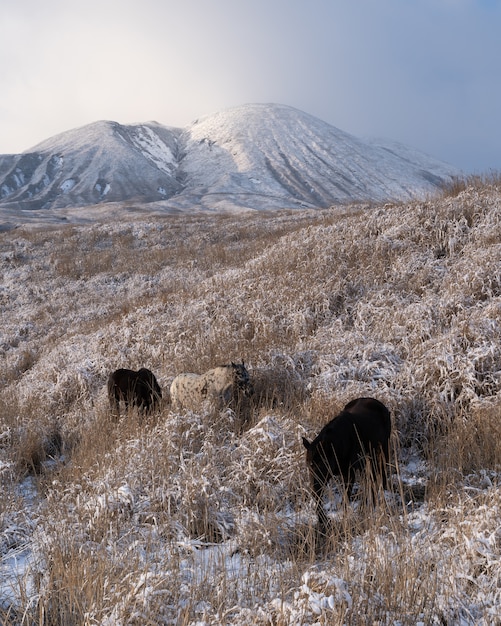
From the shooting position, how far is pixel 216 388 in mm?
6840

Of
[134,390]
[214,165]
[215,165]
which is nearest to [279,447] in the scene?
[134,390]

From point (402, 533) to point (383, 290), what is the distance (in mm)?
6561

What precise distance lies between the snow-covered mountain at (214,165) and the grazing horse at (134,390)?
279 feet

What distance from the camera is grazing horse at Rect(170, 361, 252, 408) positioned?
6.67m

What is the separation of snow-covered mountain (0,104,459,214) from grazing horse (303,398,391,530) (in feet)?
288

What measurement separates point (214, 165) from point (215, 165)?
439 mm

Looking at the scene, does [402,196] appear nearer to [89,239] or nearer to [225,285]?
[225,285]

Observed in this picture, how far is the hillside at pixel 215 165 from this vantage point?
12375cm

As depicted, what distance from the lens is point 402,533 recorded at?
3391mm

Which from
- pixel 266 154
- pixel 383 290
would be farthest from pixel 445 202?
pixel 266 154

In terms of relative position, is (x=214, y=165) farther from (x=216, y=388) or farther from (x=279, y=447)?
(x=279, y=447)

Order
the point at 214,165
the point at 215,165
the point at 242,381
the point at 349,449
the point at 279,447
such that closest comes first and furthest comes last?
the point at 349,449 → the point at 279,447 → the point at 242,381 → the point at 215,165 → the point at 214,165

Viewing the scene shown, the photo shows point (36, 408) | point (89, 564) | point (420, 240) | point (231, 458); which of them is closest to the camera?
point (89, 564)

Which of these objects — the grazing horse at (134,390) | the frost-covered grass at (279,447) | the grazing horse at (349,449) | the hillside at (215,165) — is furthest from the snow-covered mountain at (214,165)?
the grazing horse at (349,449)
